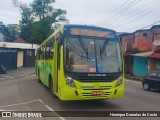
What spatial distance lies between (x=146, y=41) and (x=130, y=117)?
3157cm

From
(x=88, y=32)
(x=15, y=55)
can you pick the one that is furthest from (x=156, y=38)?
(x=88, y=32)

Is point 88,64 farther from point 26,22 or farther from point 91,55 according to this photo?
point 26,22

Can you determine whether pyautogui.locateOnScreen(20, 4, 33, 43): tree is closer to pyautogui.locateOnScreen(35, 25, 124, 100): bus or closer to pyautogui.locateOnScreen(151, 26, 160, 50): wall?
pyautogui.locateOnScreen(151, 26, 160, 50): wall

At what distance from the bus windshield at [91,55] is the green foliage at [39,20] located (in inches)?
2434

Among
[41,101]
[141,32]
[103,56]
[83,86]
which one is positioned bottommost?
[41,101]

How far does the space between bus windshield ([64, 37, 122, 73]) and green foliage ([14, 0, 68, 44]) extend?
203ft

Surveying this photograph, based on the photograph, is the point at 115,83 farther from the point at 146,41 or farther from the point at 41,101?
the point at 146,41

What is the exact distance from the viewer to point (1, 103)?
13.8 metres

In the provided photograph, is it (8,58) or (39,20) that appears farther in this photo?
(39,20)

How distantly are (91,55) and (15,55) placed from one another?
35570mm

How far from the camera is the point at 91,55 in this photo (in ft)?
41.3

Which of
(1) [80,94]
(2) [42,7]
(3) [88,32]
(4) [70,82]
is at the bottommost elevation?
(1) [80,94]

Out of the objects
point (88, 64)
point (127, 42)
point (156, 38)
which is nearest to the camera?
point (88, 64)

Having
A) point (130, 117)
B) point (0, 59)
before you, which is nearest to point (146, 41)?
point (0, 59)
